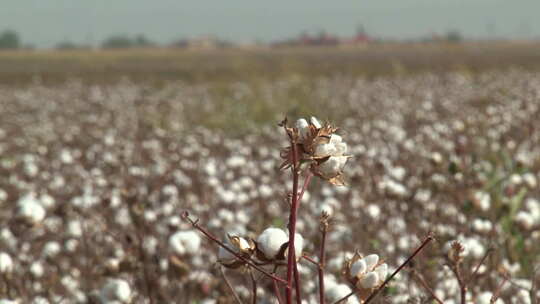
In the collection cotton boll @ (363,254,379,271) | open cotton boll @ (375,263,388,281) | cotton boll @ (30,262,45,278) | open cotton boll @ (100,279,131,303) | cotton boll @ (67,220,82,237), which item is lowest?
open cotton boll @ (375,263,388,281)

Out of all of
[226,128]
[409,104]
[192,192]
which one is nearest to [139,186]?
[192,192]

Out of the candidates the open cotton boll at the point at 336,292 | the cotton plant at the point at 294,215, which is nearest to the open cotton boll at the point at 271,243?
the cotton plant at the point at 294,215

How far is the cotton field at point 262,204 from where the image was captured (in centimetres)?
276

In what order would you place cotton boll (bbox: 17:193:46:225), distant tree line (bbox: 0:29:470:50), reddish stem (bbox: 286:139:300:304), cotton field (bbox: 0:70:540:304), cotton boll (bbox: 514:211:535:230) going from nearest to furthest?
reddish stem (bbox: 286:139:300:304) → cotton boll (bbox: 17:193:46:225) → cotton field (bbox: 0:70:540:304) → cotton boll (bbox: 514:211:535:230) → distant tree line (bbox: 0:29:470:50)

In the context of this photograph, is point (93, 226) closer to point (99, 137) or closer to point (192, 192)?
point (192, 192)

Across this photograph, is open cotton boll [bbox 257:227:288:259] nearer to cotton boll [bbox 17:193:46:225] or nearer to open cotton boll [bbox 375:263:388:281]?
open cotton boll [bbox 375:263:388:281]

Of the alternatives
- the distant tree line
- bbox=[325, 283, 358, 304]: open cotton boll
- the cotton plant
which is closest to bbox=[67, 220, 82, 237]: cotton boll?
bbox=[325, 283, 358, 304]: open cotton boll

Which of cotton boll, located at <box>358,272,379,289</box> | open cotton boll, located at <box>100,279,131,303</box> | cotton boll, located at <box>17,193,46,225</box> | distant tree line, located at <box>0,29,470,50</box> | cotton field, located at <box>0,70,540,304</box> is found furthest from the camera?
distant tree line, located at <box>0,29,470,50</box>

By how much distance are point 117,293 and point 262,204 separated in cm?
280

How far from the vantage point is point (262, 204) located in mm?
5027

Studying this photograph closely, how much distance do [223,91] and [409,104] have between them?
18.7 ft

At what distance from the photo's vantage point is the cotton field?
9.07 ft

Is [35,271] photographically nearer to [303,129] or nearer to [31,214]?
[31,214]

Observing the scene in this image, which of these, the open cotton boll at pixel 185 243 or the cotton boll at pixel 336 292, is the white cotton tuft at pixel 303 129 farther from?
the open cotton boll at pixel 185 243
